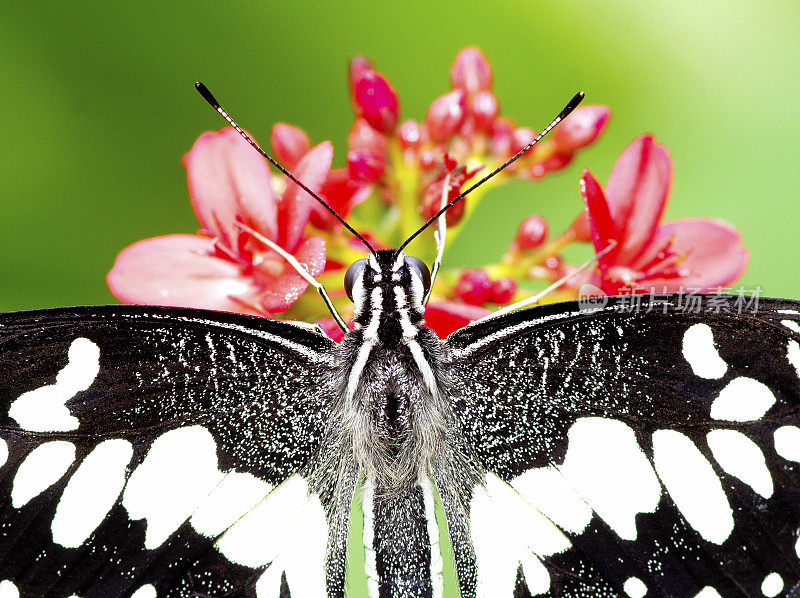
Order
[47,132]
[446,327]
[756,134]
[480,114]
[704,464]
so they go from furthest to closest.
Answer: [756,134] → [47,132] → [480,114] → [446,327] → [704,464]

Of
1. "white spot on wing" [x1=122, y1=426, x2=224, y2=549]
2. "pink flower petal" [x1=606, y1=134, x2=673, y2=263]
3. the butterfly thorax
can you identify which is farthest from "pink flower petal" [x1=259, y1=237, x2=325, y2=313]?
"pink flower petal" [x1=606, y1=134, x2=673, y2=263]

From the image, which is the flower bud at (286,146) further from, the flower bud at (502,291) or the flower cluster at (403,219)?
the flower bud at (502,291)

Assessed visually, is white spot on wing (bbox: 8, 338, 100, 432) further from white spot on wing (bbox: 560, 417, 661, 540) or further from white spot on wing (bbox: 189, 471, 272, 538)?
white spot on wing (bbox: 560, 417, 661, 540)

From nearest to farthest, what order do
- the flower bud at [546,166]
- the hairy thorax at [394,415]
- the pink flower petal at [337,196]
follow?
the hairy thorax at [394,415] < the pink flower petal at [337,196] < the flower bud at [546,166]

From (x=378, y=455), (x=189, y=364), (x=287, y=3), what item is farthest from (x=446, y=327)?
(x=287, y=3)

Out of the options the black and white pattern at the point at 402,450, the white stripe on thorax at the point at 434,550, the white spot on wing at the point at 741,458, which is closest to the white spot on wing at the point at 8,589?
the black and white pattern at the point at 402,450

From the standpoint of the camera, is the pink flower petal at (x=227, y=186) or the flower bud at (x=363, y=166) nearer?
the pink flower petal at (x=227, y=186)

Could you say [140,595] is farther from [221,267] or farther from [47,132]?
[47,132]
